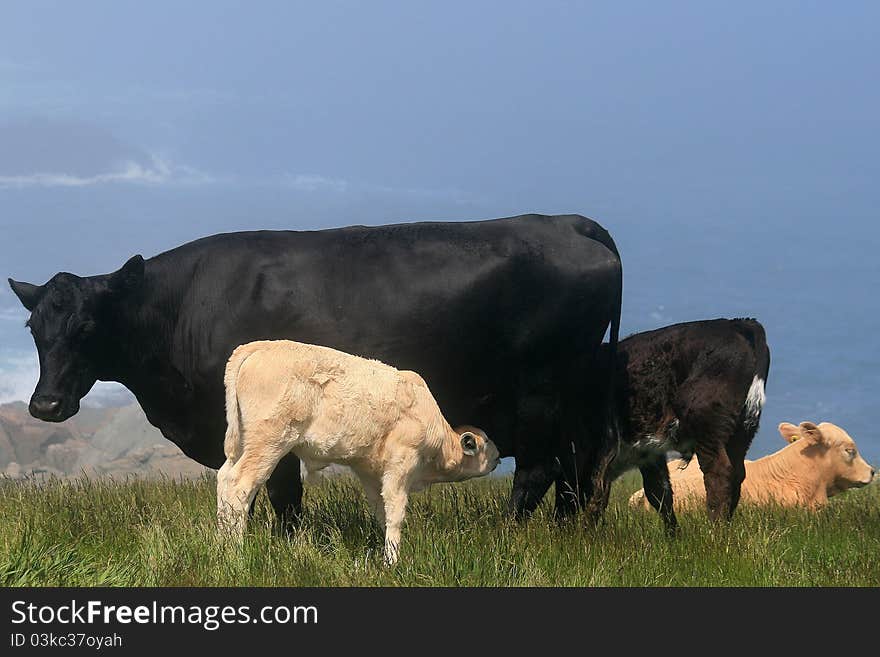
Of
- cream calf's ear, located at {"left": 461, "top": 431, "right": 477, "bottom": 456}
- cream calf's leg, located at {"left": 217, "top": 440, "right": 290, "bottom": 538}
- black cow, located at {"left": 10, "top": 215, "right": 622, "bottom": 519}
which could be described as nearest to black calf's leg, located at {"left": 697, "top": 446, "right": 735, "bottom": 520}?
black cow, located at {"left": 10, "top": 215, "right": 622, "bottom": 519}

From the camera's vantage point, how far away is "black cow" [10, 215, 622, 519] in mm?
9148

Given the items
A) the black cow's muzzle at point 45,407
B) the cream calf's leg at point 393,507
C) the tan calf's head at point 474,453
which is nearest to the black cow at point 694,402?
the tan calf's head at point 474,453

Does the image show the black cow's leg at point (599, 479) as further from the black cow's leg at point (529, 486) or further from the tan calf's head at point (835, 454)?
the tan calf's head at point (835, 454)

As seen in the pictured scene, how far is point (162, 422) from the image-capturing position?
A: 31.7ft

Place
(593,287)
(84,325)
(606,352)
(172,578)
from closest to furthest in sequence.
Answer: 1. (172,578)
2. (84,325)
3. (593,287)
4. (606,352)

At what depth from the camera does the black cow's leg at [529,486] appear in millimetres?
9664

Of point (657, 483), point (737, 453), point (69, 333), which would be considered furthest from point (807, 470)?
point (69, 333)

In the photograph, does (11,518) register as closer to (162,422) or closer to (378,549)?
(162,422)

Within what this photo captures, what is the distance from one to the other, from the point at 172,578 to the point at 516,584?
221 cm

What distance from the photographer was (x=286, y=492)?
30.1ft

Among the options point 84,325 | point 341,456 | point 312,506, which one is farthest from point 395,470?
point 84,325

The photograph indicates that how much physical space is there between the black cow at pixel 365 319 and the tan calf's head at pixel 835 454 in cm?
428

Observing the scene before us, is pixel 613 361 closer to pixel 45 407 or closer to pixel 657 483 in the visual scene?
pixel 657 483

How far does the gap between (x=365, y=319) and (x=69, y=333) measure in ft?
7.33
